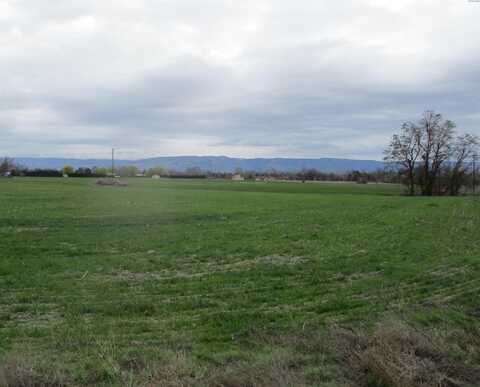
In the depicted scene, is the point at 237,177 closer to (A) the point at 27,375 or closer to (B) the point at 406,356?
(B) the point at 406,356

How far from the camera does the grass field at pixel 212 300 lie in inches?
223

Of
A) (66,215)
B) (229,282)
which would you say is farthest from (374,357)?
(66,215)

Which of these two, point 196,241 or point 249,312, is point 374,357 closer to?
point 249,312

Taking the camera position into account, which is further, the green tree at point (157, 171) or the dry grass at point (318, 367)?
the green tree at point (157, 171)

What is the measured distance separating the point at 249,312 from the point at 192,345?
6.10 ft

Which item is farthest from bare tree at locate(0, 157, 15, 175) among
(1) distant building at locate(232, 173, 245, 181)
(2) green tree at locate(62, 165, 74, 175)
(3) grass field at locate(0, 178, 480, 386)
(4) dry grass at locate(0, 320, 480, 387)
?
(4) dry grass at locate(0, 320, 480, 387)

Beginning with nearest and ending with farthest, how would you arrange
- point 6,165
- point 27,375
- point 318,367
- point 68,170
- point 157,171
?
point 27,375, point 318,367, point 68,170, point 6,165, point 157,171

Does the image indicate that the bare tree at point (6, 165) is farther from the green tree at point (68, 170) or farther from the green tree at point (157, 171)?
the green tree at point (157, 171)

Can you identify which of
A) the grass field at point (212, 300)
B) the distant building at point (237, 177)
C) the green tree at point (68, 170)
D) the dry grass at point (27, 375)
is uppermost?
the green tree at point (68, 170)

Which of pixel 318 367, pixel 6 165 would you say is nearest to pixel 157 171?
pixel 6 165

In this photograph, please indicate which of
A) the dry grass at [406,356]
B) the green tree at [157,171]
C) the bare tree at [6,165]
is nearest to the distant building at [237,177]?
the green tree at [157,171]

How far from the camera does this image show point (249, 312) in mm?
8117

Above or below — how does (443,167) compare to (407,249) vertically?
above

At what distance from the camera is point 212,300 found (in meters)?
9.03
